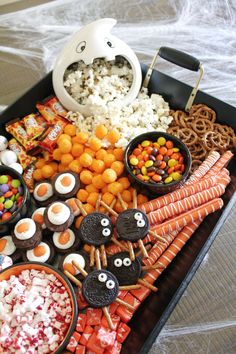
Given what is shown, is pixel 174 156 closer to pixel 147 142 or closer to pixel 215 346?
pixel 147 142

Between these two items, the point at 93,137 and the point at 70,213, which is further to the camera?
the point at 93,137

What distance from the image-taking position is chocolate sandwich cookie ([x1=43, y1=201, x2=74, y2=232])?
3.27ft

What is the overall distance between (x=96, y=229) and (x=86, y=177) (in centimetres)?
19

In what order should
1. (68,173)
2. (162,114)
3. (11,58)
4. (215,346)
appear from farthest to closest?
(11,58) < (162,114) < (68,173) < (215,346)

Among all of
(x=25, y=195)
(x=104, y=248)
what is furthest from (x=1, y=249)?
(x=104, y=248)

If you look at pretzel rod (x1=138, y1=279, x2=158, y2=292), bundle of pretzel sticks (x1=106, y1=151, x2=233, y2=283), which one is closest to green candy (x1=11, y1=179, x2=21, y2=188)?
bundle of pretzel sticks (x1=106, y1=151, x2=233, y2=283)

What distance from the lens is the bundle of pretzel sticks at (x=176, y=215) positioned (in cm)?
101

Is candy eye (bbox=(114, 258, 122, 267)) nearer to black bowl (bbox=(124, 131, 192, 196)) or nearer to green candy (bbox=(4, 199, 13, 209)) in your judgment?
black bowl (bbox=(124, 131, 192, 196))

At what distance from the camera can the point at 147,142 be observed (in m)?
1.13

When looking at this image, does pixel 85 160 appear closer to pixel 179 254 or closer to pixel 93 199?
pixel 93 199

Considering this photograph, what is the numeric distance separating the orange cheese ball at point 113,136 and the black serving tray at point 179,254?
0.89 feet

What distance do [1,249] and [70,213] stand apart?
205 millimetres

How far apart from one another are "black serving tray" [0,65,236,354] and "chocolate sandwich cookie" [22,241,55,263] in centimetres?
27

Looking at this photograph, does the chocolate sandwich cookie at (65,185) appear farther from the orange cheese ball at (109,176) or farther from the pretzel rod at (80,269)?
the pretzel rod at (80,269)
